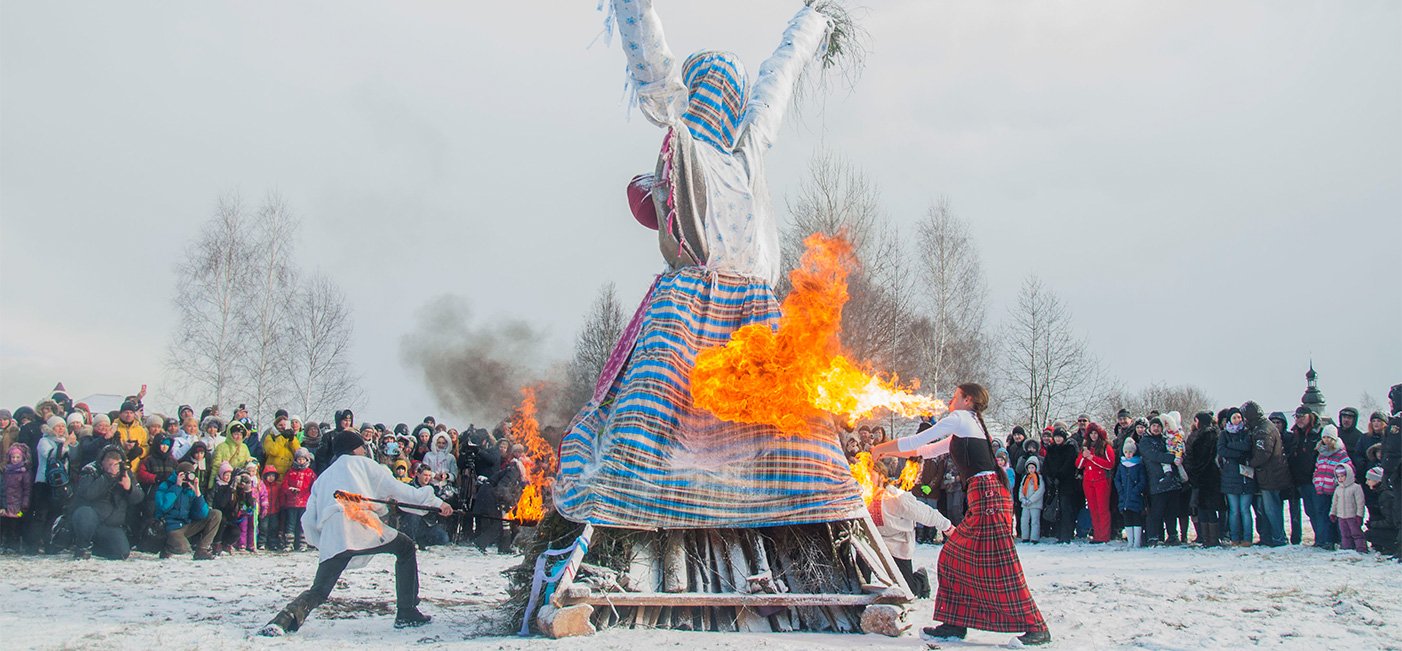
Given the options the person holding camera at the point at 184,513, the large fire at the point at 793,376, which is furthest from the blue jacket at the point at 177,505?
the large fire at the point at 793,376

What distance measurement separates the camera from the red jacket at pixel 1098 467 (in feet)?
43.8

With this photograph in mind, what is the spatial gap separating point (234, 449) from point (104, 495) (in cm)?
165

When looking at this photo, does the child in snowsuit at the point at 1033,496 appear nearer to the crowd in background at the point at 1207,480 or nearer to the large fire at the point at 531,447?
the crowd in background at the point at 1207,480

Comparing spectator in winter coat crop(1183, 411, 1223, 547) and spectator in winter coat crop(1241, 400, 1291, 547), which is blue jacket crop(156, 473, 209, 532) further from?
spectator in winter coat crop(1241, 400, 1291, 547)

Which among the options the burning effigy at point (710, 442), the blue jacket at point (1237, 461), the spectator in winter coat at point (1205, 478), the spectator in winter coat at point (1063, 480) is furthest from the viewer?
the spectator in winter coat at point (1063, 480)

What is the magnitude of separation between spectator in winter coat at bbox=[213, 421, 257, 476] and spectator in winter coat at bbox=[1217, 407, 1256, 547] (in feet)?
37.1

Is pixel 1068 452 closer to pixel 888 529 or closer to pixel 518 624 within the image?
pixel 888 529

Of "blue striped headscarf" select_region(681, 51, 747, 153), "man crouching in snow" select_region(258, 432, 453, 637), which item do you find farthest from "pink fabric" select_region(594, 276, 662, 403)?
"man crouching in snow" select_region(258, 432, 453, 637)

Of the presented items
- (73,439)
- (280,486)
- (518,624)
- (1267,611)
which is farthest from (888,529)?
(73,439)

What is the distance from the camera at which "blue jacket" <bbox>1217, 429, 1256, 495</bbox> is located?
11672 mm

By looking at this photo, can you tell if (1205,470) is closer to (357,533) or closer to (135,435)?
(357,533)

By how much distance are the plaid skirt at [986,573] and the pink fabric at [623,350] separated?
2327 mm

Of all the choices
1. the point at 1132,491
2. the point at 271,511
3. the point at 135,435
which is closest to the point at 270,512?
the point at 271,511

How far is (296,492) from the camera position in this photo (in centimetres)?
1264
